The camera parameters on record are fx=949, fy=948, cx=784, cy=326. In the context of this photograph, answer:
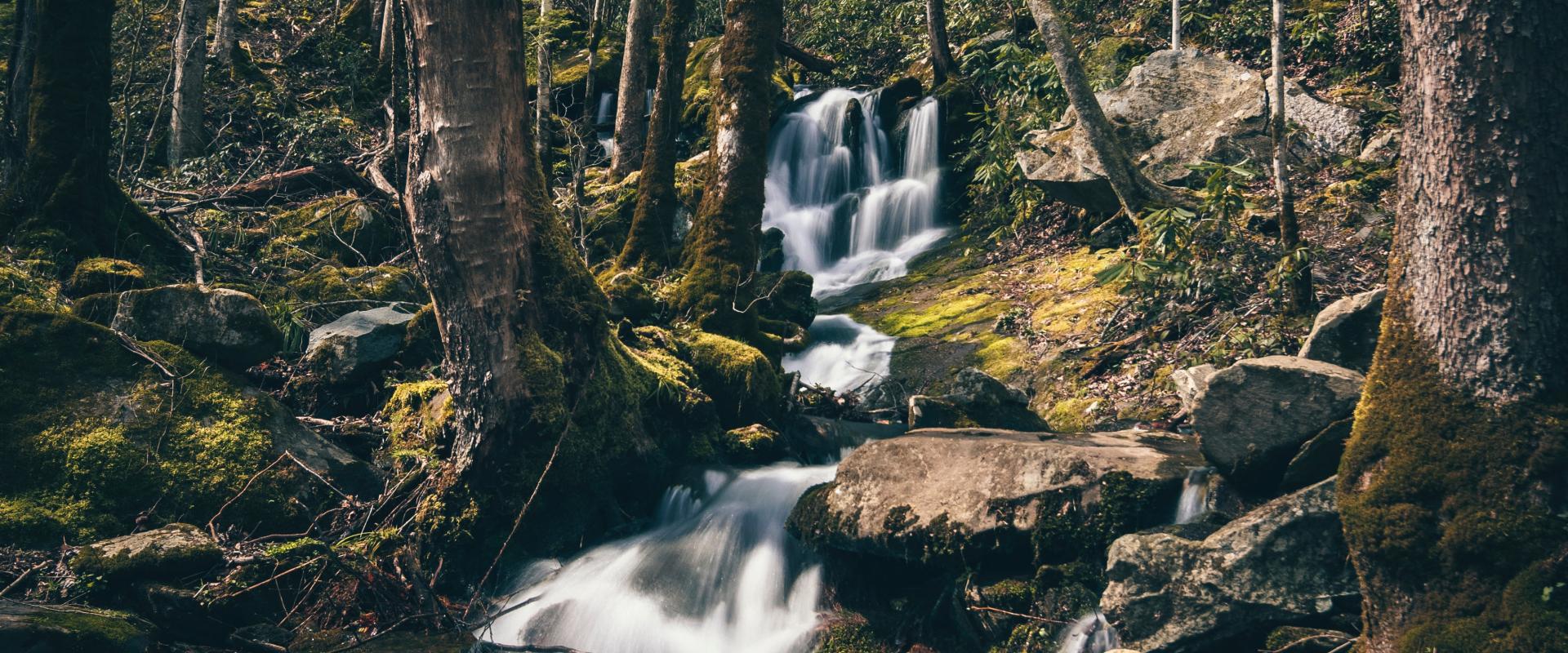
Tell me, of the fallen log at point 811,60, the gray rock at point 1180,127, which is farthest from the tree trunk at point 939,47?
the gray rock at point 1180,127

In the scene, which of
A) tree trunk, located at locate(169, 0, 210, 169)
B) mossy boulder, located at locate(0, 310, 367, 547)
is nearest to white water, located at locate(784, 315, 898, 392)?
mossy boulder, located at locate(0, 310, 367, 547)

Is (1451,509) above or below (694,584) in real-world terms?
above

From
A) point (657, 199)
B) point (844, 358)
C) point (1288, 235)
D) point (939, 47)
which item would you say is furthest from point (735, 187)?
point (939, 47)

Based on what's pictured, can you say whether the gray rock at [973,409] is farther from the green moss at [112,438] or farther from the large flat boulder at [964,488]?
the green moss at [112,438]

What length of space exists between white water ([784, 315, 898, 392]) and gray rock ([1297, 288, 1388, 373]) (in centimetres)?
528

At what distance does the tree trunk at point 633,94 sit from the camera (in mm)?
14344

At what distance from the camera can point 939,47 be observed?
1744 cm

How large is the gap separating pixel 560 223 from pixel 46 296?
12.0 ft

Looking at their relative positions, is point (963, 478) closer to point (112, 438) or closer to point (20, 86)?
point (112, 438)

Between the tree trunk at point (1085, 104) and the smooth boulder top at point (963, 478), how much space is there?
3678 millimetres

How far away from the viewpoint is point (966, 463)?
19.3ft

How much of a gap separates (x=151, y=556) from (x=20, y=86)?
486cm

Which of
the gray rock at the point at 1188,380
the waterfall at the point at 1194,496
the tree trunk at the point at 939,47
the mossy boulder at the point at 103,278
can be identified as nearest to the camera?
the waterfall at the point at 1194,496

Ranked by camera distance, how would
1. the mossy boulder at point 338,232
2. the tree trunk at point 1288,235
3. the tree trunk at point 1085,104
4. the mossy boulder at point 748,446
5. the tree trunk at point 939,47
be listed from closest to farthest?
the mossy boulder at point 748,446 → the tree trunk at point 1288,235 → the tree trunk at point 1085,104 → the mossy boulder at point 338,232 → the tree trunk at point 939,47
